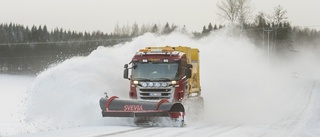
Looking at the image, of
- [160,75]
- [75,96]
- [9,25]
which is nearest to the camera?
[160,75]

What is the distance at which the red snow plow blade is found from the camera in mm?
15203

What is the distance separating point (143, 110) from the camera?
15.4 metres

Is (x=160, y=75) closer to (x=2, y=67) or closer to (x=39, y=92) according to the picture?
(x=39, y=92)

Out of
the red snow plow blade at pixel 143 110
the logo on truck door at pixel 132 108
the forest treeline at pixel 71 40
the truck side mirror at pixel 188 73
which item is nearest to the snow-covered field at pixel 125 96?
the red snow plow blade at pixel 143 110

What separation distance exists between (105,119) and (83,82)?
368 cm

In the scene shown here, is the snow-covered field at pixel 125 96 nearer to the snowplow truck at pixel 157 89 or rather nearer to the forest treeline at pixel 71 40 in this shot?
the snowplow truck at pixel 157 89

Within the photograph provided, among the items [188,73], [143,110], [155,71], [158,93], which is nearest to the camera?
[143,110]

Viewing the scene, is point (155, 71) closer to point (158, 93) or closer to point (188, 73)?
point (158, 93)

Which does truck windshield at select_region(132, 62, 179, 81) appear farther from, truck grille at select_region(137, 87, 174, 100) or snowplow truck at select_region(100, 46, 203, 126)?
truck grille at select_region(137, 87, 174, 100)

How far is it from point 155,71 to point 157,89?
0.81m

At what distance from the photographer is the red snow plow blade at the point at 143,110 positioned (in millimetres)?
15203

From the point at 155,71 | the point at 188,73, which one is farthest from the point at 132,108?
the point at 188,73

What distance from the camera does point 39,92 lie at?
2039 cm

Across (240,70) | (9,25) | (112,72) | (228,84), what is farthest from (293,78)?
(9,25)
